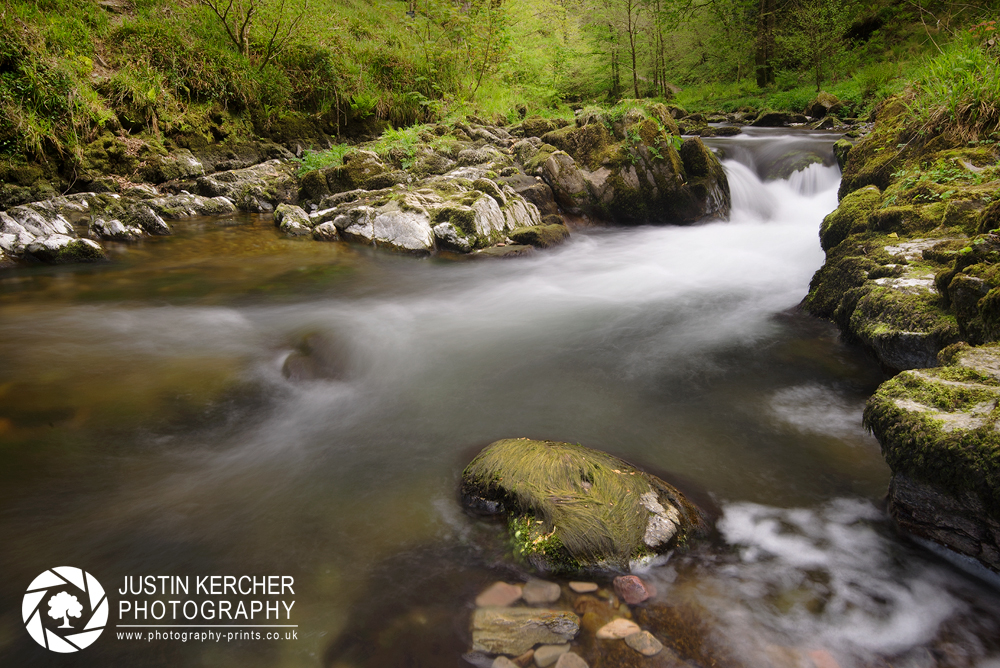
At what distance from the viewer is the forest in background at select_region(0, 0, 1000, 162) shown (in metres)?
8.57

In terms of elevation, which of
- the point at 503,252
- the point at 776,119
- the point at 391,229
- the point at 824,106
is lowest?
the point at 503,252

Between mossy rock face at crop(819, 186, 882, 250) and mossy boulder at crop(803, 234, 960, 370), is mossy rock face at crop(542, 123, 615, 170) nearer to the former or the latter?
mossy rock face at crop(819, 186, 882, 250)

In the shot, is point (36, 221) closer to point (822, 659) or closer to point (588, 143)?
point (588, 143)

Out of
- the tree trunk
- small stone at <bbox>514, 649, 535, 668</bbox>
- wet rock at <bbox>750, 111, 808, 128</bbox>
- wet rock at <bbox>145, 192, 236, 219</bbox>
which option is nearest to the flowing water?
small stone at <bbox>514, 649, 535, 668</bbox>

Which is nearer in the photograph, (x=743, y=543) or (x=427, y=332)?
(x=743, y=543)

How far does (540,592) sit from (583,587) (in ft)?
0.70

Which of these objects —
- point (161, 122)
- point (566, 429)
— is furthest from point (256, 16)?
point (566, 429)

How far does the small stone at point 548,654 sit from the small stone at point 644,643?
29cm

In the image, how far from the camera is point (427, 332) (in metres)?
5.55

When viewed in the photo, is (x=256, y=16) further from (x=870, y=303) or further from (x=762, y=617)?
(x=762, y=617)

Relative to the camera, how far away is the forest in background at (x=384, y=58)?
8570mm

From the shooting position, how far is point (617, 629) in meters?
2.10

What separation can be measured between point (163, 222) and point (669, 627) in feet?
33.3

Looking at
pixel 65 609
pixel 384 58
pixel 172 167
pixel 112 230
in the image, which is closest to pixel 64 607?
pixel 65 609
